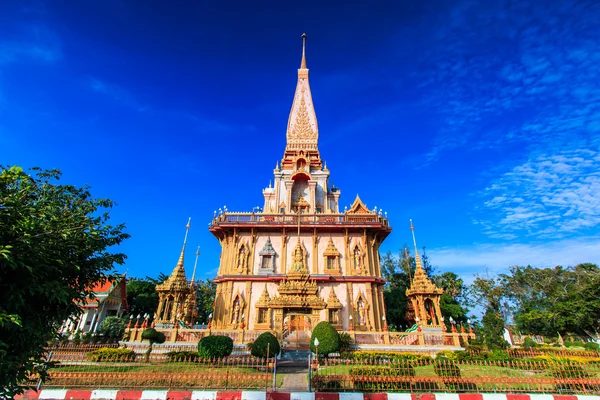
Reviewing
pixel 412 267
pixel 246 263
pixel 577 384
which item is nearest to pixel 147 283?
pixel 246 263

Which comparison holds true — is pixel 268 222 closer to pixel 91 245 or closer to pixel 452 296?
pixel 91 245

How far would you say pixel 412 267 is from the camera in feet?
125

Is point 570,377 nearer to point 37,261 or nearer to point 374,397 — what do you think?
point 374,397

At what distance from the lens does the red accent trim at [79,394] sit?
762 centimetres

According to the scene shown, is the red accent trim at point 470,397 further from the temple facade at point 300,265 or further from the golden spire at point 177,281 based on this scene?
the golden spire at point 177,281

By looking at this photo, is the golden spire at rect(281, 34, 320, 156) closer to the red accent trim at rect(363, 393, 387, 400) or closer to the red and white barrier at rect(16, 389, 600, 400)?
the red and white barrier at rect(16, 389, 600, 400)

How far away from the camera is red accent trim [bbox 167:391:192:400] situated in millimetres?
7207

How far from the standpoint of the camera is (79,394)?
7699 millimetres

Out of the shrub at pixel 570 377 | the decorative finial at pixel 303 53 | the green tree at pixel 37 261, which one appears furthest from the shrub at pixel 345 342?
the decorative finial at pixel 303 53

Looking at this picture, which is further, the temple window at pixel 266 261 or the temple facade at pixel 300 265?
the temple window at pixel 266 261

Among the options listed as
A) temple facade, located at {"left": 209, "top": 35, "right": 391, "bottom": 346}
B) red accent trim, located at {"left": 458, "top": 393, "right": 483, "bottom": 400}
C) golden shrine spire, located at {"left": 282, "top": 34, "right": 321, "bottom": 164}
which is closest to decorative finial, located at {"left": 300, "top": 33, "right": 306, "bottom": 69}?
golden shrine spire, located at {"left": 282, "top": 34, "right": 321, "bottom": 164}

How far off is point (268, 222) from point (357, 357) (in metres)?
13.1

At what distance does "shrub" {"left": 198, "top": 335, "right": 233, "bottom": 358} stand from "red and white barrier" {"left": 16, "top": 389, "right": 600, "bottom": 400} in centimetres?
483

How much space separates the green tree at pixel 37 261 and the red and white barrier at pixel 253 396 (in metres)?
1.87
